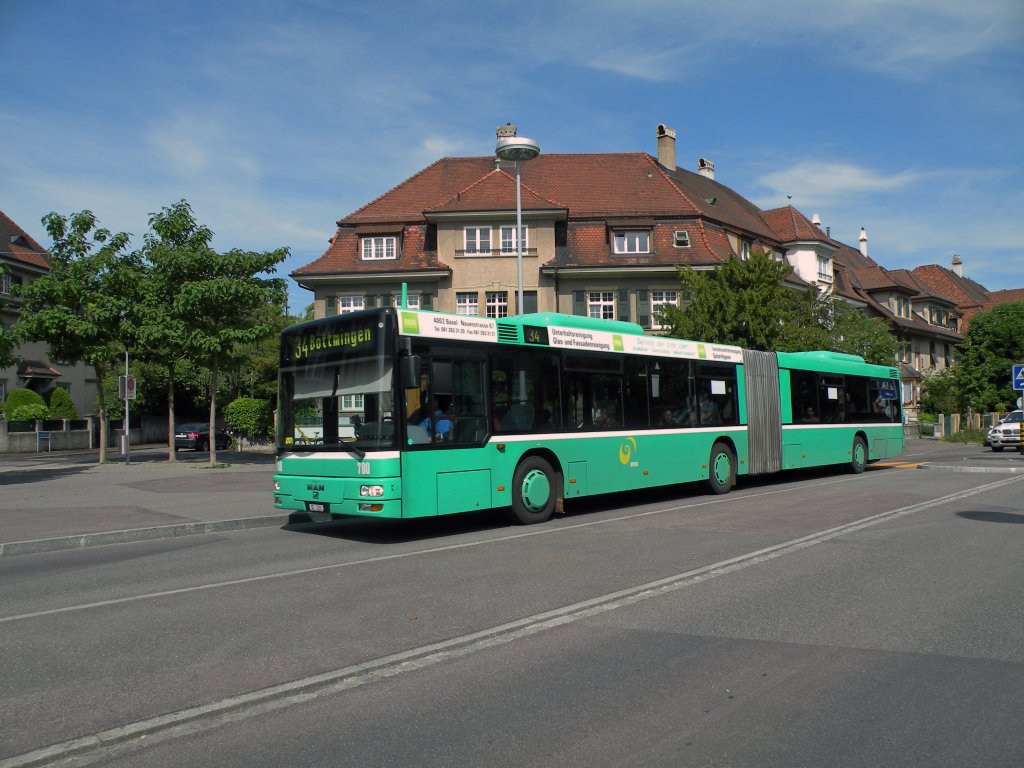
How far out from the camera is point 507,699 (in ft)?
15.3

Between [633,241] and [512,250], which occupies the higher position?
[633,241]

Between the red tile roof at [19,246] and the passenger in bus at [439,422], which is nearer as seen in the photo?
the passenger in bus at [439,422]

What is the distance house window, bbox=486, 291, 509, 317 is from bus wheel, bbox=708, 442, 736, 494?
22.8 meters

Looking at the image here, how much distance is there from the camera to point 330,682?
16.4 ft

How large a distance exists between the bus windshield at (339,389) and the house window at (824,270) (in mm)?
44661

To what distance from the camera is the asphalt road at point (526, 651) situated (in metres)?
4.08

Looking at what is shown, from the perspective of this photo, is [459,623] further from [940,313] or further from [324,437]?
[940,313]

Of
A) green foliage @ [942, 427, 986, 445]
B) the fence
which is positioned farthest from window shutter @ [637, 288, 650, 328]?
the fence

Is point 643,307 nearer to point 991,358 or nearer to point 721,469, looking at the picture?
point 721,469

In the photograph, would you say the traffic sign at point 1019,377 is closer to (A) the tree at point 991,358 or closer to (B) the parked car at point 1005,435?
(B) the parked car at point 1005,435

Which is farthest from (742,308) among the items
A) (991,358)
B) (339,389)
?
(991,358)

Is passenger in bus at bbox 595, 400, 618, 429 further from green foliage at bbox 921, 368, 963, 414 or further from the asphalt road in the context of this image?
green foliage at bbox 921, 368, 963, 414

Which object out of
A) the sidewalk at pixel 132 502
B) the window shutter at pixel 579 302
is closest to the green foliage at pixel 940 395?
the window shutter at pixel 579 302

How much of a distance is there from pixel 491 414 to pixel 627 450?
11.1 ft
